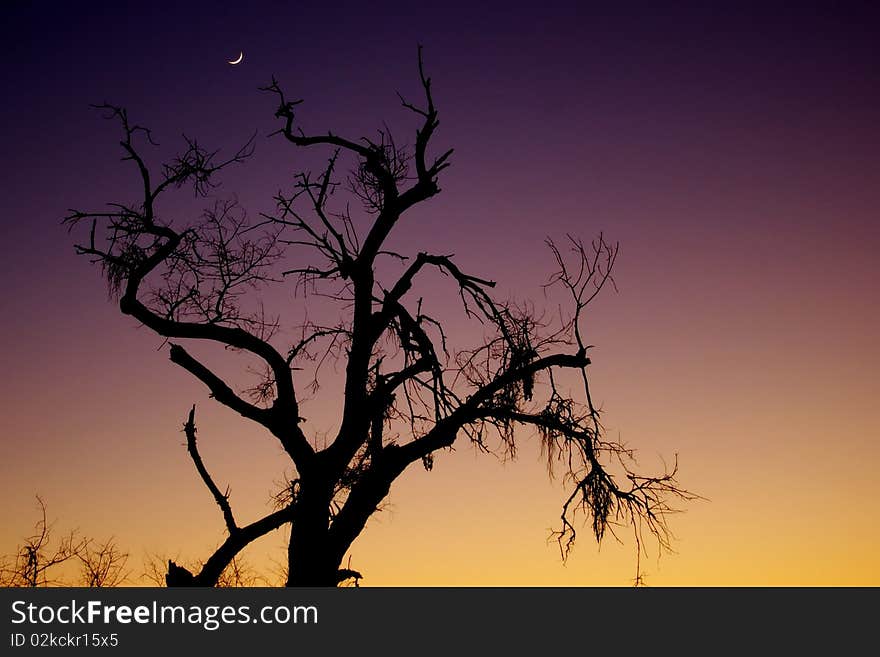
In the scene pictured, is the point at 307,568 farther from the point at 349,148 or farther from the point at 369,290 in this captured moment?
the point at 349,148

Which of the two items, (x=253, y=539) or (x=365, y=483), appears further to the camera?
(x=253, y=539)

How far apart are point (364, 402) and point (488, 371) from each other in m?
1.47

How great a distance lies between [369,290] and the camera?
10.6m

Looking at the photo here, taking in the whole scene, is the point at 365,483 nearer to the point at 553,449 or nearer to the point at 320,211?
the point at 553,449

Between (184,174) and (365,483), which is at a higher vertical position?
(184,174)

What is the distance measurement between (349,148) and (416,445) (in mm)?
3703

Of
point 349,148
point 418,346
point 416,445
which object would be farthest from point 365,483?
point 349,148
